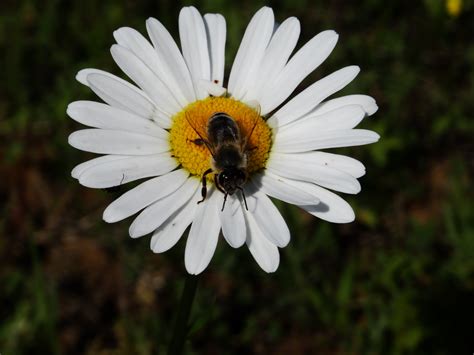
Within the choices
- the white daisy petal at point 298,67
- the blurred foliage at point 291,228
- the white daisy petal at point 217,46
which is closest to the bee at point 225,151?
the white daisy petal at point 298,67

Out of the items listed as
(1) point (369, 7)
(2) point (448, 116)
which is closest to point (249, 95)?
(2) point (448, 116)

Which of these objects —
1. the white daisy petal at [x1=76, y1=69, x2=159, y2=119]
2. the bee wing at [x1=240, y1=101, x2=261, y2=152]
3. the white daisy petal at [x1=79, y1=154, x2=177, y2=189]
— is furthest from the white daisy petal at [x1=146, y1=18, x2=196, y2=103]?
the white daisy petal at [x1=79, y1=154, x2=177, y2=189]

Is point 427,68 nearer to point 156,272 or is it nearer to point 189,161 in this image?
point 156,272

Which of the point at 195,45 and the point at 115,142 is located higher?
the point at 195,45

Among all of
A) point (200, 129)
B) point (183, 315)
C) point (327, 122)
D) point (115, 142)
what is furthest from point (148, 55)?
point (183, 315)

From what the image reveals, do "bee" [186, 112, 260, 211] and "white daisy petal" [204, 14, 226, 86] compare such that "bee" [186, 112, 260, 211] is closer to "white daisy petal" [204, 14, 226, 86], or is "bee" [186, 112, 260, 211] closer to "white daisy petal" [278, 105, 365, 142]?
"white daisy petal" [278, 105, 365, 142]

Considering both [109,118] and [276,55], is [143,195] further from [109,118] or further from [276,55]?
[276,55]
